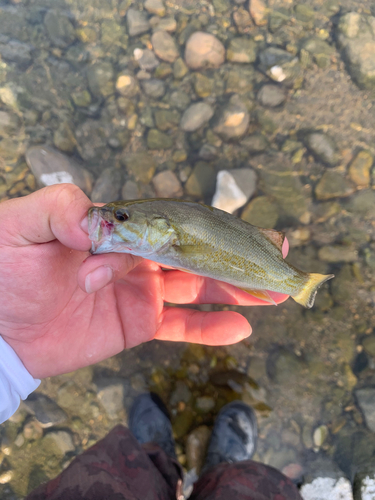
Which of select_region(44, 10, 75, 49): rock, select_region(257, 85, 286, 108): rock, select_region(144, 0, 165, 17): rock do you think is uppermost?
select_region(144, 0, 165, 17): rock

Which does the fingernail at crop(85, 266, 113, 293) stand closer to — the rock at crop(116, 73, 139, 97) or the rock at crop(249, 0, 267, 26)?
the rock at crop(116, 73, 139, 97)

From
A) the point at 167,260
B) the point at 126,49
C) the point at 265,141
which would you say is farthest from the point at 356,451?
the point at 126,49

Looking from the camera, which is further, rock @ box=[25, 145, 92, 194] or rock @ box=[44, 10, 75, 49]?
rock @ box=[44, 10, 75, 49]

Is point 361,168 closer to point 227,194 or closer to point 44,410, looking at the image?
point 227,194

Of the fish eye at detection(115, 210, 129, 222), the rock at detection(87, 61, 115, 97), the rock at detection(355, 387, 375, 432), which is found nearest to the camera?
the fish eye at detection(115, 210, 129, 222)

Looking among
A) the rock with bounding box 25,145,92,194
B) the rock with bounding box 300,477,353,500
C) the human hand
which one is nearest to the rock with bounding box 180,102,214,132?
the rock with bounding box 25,145,92,194

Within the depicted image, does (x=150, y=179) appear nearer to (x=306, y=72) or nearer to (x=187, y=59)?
(x=187, y=59)

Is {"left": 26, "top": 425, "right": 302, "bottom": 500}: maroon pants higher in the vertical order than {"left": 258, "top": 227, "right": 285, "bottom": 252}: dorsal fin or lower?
lower
